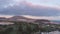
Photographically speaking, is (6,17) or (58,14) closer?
(6,17)

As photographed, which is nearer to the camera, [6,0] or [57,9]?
[6,0]

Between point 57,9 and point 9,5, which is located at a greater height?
point 9,5

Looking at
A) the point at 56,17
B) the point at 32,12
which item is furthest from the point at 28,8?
the point at 56,17

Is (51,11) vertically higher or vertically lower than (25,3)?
lower

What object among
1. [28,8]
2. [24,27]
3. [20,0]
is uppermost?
[20,0]

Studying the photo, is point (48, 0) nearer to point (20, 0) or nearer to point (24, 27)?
point (20, 0)

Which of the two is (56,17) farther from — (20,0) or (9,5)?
(9,5)

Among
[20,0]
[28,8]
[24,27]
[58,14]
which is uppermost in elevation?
[20,0]

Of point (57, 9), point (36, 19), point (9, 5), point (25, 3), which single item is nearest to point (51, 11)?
point (57, 9)
